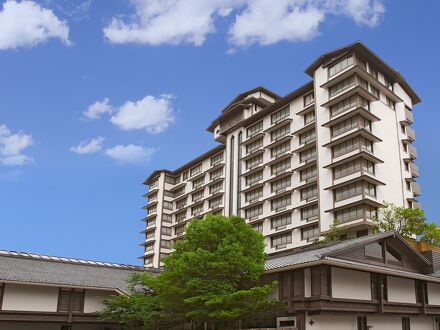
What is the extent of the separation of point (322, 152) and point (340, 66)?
11.3m

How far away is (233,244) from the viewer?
27422mm

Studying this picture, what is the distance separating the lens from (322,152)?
210 feet

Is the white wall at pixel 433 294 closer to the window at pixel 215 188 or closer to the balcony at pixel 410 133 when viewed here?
the balcony at pixel 410 133

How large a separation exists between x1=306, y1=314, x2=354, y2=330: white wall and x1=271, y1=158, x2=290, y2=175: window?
142ft

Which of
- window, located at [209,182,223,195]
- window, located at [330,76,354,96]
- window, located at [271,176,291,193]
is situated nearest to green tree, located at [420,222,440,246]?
window, located at [330,76,354,96]

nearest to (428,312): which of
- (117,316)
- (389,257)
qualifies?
(389,257)

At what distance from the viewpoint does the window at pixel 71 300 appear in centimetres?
3550

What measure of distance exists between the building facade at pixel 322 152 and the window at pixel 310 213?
143 mm

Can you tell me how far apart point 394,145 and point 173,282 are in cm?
4546

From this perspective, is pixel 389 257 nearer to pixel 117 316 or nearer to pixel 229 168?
pixel 117 316

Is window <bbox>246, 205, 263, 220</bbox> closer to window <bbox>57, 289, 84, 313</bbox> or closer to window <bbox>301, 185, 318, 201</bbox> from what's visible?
window <bbox>301, 185, 318, 201</bbox>

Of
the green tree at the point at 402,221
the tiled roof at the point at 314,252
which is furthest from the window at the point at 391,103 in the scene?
the tiled roof at the point at 314,252

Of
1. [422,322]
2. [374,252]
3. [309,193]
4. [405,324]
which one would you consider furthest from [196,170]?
[374,252]

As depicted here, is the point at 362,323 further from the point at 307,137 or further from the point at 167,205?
the point at 167,205
